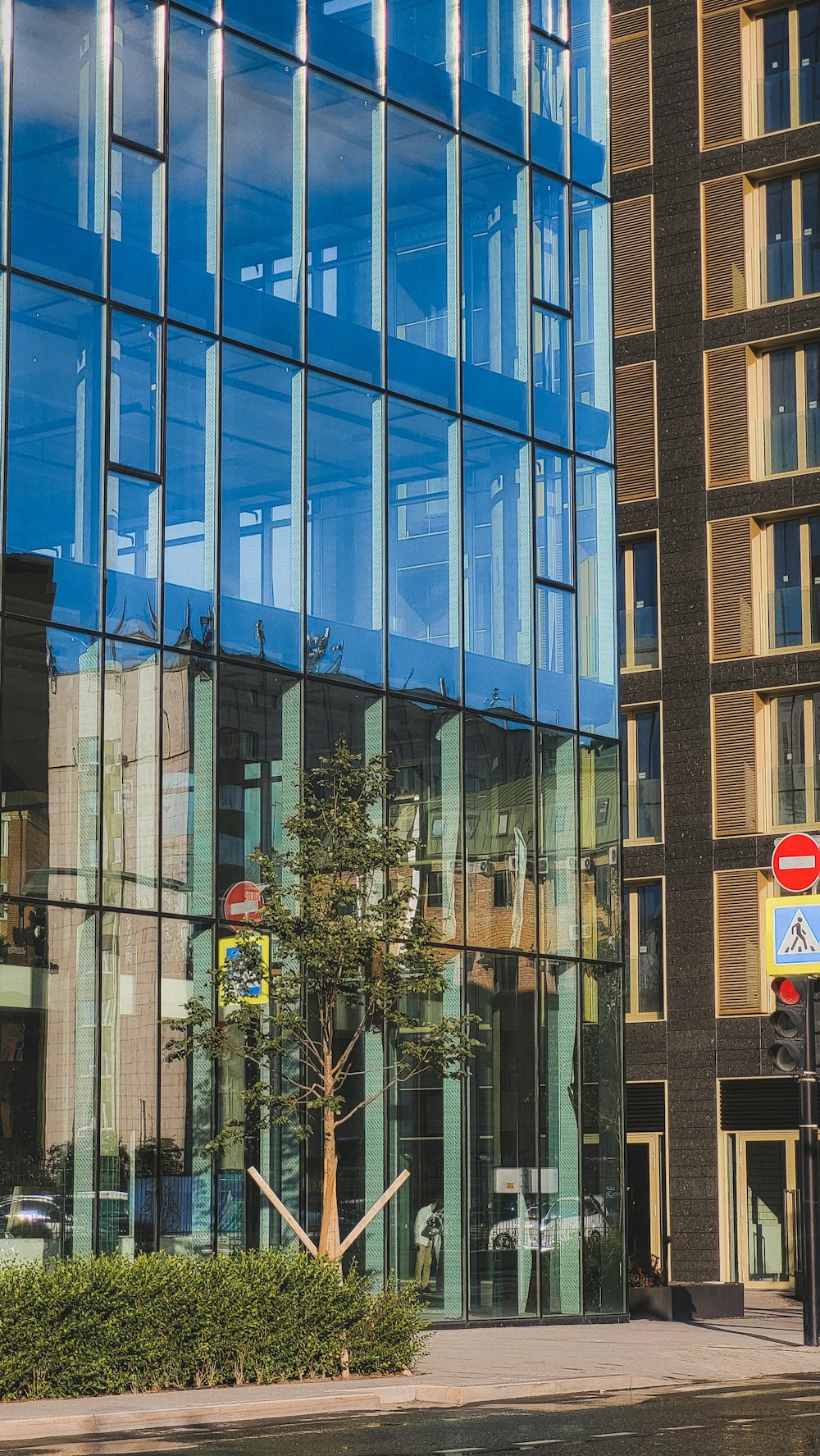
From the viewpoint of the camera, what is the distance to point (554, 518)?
27.7 meters

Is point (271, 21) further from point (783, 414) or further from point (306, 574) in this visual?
point (783, 414)

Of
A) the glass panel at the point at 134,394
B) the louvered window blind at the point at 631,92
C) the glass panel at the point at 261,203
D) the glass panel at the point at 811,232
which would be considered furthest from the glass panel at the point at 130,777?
the louvered window blind at the point at 631,92

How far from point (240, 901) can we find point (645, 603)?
2211 centimetres

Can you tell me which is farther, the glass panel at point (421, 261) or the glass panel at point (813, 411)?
the glass panel at point (813, 411)

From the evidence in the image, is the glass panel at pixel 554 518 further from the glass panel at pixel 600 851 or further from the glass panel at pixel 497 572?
the glass panel at pixel 600 851

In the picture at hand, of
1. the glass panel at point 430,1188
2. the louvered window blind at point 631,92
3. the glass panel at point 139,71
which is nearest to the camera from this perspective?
the glass panel at point 139,71

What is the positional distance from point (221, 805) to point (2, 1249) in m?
5.36

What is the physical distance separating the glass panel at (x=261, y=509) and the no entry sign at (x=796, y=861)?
6151 mm

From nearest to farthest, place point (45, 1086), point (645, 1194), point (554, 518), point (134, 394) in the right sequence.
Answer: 1. point (45, 1086)
2. point (134, 394)
3. point (554, 518)
4. point (645, 1194)

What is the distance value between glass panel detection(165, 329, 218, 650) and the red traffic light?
7264 millimetres

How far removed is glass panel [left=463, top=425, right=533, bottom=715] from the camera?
26.0 m

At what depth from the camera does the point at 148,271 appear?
72.8ft

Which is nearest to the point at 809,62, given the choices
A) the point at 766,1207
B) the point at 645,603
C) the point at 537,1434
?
the point at 645,603

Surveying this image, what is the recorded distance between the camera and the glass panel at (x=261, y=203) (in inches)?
918
